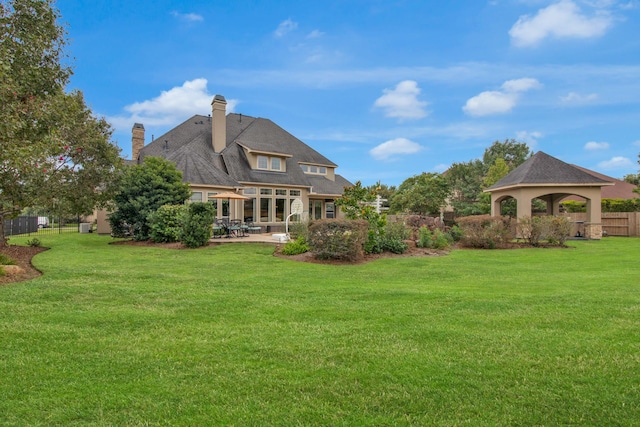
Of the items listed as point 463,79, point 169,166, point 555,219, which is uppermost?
point 463,79

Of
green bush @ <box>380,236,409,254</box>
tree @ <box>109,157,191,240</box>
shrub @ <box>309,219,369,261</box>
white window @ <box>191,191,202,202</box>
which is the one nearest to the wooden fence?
green bush @ <box>380,236,409,254</box>

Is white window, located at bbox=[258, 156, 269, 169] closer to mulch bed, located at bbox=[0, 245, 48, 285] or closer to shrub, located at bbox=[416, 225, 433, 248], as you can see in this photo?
shrub, located at bbox=[416, 225, 433, 248]

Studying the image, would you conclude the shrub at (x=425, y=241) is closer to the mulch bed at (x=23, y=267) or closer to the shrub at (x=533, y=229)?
the shrub at (x=533, y=229)

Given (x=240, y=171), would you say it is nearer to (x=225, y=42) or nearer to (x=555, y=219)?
(x=225, y=42)

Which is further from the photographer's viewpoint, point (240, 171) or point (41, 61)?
point (240, 171)

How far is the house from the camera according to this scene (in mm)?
20672

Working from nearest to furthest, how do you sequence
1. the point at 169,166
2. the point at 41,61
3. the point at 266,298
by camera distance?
the point at 266,298 → the point at 41,61 → the point at 169,166

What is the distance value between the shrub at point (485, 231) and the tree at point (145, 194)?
1240 centimetres

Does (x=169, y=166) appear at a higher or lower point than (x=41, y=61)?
lower

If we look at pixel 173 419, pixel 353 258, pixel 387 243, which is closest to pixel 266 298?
pixel 173 419

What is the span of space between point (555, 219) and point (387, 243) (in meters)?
8.33

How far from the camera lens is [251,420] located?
8.00 feet

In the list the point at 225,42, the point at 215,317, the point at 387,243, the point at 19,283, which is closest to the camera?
the point at 215,317

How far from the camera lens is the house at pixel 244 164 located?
20.7m
